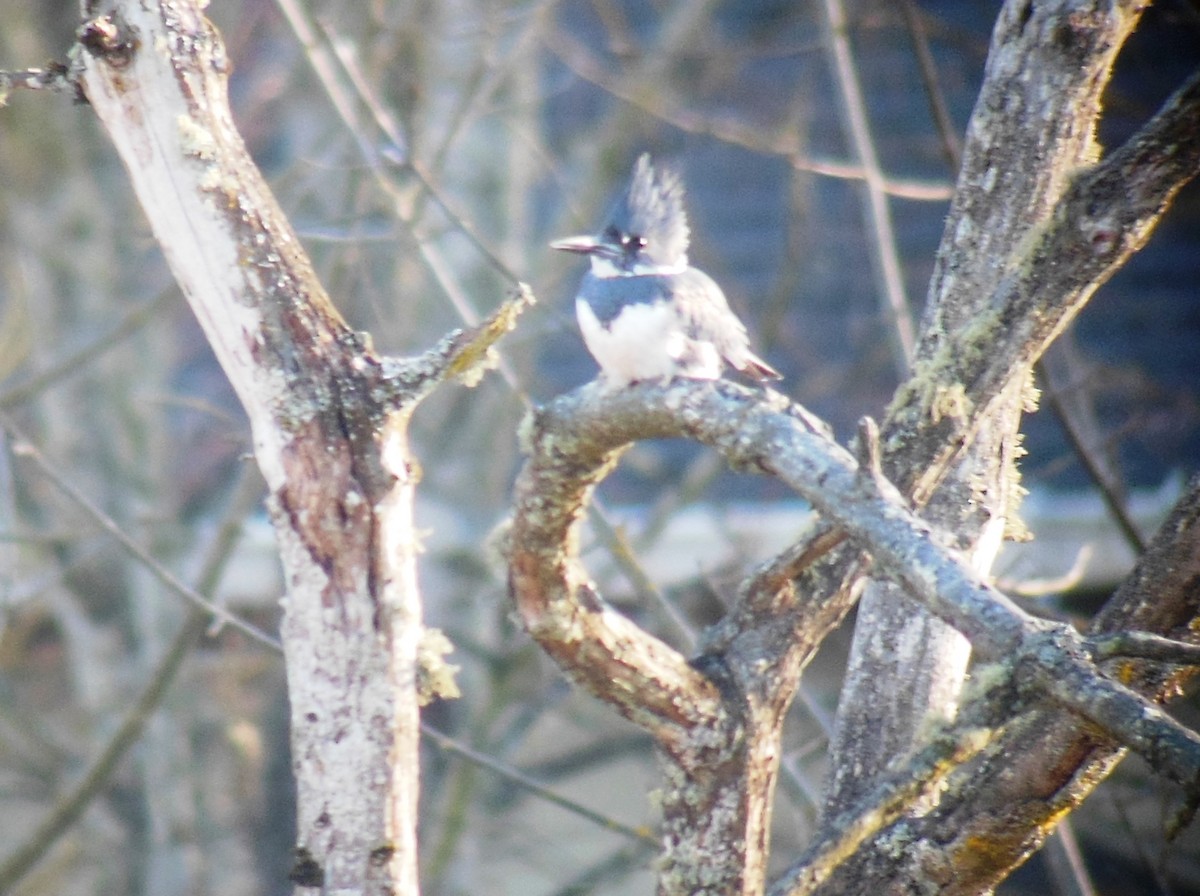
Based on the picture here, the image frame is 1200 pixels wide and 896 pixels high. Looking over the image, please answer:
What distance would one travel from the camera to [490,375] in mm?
3502

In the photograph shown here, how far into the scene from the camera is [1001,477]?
6.41 feet

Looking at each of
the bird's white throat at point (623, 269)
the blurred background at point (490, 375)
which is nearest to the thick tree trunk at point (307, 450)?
the bird's white throat at point (623, 269)

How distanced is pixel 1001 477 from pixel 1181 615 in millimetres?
319

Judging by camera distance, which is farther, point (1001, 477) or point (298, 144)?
point (298, 144)

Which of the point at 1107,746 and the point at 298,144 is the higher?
the point at 298,144

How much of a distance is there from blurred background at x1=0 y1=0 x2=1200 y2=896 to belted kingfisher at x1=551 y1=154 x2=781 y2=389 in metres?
0.83

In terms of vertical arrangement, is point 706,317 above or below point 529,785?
above

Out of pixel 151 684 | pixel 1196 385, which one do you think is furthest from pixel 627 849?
pixel 1196 385

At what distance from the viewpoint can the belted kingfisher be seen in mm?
1917

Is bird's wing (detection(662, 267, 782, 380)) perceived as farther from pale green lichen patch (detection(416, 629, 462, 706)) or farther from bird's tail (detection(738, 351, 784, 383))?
pale green lichen patch (detection(416, 629, 462, 706))

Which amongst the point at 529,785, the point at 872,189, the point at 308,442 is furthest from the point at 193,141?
the point at 872,189

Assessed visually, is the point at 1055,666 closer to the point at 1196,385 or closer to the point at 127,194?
the point at 127,194

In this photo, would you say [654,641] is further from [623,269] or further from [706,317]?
[623,269]

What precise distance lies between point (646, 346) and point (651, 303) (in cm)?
15
